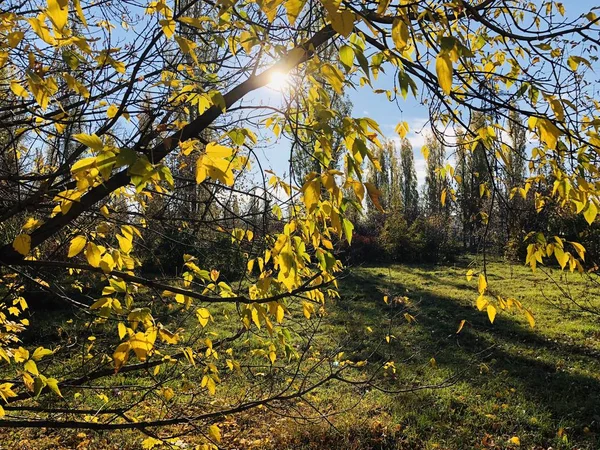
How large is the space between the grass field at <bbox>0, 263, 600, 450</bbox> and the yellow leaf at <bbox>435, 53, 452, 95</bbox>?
1809 mm

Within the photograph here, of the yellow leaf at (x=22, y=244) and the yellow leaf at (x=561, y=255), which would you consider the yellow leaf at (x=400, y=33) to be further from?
the yellow leaf at (x=22, y=244)

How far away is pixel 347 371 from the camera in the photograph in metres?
6.01

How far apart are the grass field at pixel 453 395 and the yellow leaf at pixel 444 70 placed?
1809 millimetres

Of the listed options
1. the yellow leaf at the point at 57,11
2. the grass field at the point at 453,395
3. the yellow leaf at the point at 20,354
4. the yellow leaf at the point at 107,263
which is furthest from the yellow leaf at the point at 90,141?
the grass field at the point at 453,395

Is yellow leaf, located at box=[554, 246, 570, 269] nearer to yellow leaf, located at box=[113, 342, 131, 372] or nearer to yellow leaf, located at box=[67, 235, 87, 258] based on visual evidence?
yellow leaf, located at box=[113, 342, 131, 372]

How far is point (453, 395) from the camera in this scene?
5.18 metres

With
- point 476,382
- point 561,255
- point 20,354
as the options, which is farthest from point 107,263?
point 476,382

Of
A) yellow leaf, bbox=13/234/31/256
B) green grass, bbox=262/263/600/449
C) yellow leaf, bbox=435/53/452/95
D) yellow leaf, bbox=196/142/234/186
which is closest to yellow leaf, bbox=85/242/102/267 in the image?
yellow leaf, bbox=13/234/31/256

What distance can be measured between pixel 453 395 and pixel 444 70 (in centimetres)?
508

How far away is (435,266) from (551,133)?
→ 46.5 feet

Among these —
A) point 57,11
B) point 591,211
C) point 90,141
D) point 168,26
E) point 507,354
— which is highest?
point 168,26

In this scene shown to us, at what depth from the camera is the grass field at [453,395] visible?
167 inches

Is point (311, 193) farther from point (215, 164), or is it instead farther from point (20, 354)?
point (20, 354)

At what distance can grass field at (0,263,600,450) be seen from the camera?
13.9 feet
